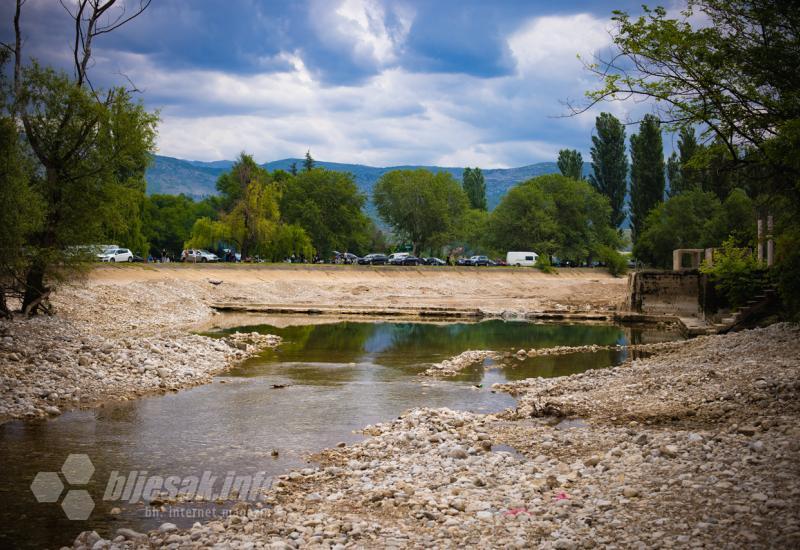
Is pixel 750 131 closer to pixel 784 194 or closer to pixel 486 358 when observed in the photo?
pixel 784 194

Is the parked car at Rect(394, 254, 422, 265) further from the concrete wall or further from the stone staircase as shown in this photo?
the stone staircase

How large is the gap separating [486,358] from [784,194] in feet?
45.8

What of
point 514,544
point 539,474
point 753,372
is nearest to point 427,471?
point 539,474

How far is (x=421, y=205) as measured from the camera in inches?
4382

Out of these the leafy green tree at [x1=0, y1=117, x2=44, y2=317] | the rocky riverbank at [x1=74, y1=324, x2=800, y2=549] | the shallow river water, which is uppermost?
the leafy green tree at [x1=0, y1=117, x2=44, y2=317]

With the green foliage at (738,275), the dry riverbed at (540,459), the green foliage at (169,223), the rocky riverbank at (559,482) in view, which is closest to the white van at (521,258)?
the green foliage at (169,223)

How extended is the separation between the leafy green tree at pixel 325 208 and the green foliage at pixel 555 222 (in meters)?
21.9

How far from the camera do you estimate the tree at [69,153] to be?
27.5 metres

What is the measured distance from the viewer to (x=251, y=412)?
1748 cm

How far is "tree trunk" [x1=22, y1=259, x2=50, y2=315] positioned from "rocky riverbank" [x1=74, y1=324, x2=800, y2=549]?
1955cm

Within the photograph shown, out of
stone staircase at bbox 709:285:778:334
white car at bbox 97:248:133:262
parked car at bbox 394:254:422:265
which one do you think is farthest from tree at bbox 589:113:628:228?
stone staircase at bbox 709:285:778:334

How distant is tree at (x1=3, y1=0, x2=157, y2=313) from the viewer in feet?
90.2

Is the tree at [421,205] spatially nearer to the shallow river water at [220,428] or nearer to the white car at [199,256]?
the white car at [199,256]

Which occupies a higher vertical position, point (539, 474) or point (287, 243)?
point (287, 243)
